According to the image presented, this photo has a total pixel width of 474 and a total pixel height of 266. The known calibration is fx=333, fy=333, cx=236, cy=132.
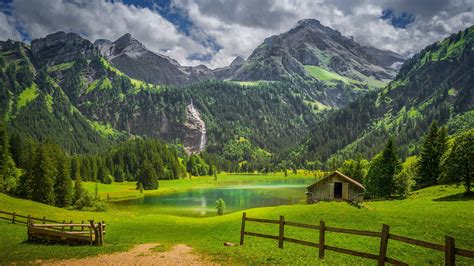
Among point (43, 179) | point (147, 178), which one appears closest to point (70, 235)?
point (43, 179)

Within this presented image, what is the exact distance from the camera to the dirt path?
78.2ft

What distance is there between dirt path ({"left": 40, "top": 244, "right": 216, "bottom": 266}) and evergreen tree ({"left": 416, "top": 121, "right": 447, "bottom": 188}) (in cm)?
7707

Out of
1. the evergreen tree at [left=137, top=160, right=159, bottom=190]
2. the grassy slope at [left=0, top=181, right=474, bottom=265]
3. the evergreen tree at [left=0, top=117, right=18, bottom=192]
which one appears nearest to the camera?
the grassy slope at [left=0, top=181, right=474, bottom=265]

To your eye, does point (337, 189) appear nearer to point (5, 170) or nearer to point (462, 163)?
point (462, 163)

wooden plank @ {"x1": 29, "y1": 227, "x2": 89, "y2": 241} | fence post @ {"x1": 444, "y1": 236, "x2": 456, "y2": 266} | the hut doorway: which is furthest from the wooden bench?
the hut doorway

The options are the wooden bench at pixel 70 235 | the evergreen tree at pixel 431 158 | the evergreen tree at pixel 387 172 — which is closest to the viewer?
the wooden bench at pixel 70 235

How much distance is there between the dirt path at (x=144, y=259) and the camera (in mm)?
23828

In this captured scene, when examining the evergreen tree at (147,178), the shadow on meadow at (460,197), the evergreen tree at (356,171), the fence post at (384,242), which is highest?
the evergreen tree at (356,171)

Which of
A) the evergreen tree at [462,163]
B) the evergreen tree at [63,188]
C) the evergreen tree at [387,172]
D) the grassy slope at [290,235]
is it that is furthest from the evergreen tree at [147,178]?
the evergreen tree at [462,163]

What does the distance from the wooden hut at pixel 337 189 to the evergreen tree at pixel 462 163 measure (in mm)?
18702

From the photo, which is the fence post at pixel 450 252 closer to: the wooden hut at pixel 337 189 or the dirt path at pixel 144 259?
the dirt path at pixel 144 259

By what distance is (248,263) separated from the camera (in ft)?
70.9

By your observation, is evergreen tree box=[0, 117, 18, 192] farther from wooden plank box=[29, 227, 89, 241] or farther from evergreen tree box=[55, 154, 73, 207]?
wooden plank box=[29, 227, 89, 241]

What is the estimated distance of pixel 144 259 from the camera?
82.0ft
